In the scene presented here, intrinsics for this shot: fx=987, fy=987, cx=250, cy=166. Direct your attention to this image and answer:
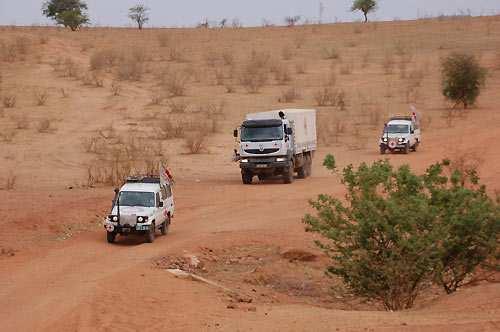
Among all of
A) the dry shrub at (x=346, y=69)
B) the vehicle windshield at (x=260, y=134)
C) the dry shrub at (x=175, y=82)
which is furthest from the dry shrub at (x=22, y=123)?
the dry shrub at (x=346, y=69)

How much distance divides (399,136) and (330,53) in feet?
92.9

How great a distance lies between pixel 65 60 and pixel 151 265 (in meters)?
43.6

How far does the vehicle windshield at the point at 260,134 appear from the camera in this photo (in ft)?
117

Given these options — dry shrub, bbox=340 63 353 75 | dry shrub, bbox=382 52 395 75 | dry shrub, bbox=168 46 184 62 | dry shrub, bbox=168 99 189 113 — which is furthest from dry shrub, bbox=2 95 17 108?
dry shrub, bbox=382 52 395 75

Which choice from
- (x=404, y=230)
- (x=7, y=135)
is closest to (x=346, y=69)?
(x=7, y=135)

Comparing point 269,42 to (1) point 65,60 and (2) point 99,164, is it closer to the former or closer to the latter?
(1) point 65,60

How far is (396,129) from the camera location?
45875 millimetres

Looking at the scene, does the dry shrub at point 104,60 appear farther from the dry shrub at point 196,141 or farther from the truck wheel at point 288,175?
the truck wheel at point 288,175

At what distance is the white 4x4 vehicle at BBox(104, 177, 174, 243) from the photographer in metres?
23.5

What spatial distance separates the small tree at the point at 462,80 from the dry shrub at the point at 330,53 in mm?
14674

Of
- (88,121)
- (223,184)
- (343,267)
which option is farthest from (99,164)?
(343,267)

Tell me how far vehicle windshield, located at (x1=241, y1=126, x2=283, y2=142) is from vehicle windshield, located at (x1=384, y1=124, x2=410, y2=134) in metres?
11.3

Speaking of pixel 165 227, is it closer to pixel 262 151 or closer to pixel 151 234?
pixel 151 234

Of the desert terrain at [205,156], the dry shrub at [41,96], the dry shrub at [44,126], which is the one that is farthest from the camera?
the dry shrub at [41,96]
